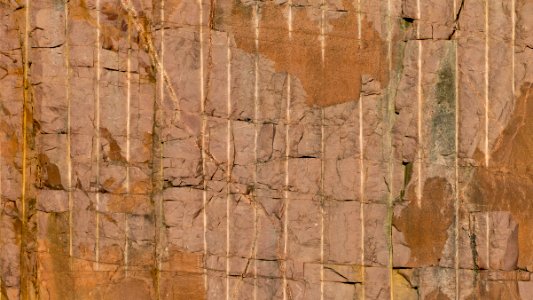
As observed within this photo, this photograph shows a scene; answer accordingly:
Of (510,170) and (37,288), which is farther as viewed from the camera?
(510,170)

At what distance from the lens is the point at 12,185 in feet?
34.0

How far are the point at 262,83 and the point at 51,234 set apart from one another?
7.20 ft

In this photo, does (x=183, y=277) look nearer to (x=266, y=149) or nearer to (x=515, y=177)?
(x=266, y=149)

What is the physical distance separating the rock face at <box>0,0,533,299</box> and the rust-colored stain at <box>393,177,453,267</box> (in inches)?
0.7

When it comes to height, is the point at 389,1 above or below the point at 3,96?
above

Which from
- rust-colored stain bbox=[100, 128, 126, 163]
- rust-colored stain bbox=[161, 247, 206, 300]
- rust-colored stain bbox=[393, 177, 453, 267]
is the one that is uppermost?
rust-colored stain bbox=[100, 128, 126, 163]

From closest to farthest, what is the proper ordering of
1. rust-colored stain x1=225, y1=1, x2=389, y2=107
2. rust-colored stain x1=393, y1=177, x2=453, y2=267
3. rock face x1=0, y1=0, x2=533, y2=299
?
rock face x1=0, y1=0, x2=533, y2=299 → rust-colored stain x1=225, y1=1, x2=389, y2=107 → rust-colored stain x1=393, y1=177, x2=453, y2=267

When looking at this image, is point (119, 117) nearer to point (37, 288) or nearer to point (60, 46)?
point (60, 46)

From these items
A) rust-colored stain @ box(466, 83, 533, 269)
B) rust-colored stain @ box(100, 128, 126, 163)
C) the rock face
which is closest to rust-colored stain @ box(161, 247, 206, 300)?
the rock face

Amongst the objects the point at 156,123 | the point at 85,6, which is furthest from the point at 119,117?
the point at 85,6

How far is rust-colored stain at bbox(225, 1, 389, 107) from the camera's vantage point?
10.7 m

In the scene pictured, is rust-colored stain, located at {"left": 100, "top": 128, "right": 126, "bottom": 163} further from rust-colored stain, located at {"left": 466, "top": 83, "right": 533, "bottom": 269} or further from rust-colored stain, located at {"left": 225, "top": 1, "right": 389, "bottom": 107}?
rust-colored stain, located at {"left": 466, "top": 83, "right": 533, "bottom": 269}

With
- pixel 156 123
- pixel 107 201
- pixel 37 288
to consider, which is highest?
pixel 156 123

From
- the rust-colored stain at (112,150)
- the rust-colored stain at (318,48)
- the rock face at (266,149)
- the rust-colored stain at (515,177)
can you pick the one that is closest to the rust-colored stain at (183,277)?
the rock face at (266,149)
